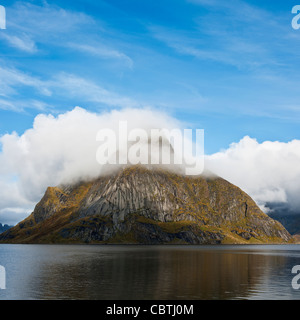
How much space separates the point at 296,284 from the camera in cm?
9012

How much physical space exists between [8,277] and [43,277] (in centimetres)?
965

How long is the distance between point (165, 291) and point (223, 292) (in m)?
12.0

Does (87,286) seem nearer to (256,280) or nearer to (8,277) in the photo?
(8,277)

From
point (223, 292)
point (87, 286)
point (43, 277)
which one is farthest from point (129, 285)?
point (43, 277)

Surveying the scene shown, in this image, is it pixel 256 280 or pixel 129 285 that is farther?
pixel 256 280
